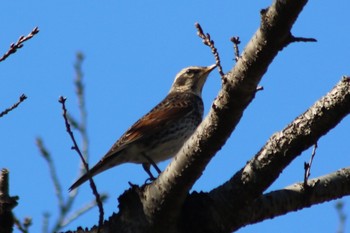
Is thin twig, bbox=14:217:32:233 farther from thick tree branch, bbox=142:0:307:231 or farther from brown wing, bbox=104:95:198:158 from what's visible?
brown wing, bbox=104:95:198:158

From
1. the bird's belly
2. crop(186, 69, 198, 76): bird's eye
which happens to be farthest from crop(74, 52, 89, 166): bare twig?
crop(186, 69, 198, 76): bird's eye

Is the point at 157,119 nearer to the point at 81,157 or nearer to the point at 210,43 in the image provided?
the point at 210,43

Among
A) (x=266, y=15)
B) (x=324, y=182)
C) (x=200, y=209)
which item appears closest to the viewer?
(x=266, y=15)

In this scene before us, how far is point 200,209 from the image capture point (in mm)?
5762

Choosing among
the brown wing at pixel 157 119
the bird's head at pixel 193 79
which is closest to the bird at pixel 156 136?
the brown wing at pixel 157 119

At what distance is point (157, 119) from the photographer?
31.9ft

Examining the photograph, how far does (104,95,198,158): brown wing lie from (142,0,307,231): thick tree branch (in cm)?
343

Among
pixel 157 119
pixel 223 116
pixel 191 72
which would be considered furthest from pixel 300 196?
pixel 191 72

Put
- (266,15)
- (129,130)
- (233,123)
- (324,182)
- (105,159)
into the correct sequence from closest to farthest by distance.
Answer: (266,15), (233,123), (324,182), (105,159), (129,130)

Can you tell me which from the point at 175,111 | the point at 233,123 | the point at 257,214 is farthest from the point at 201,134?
the point at 175,111

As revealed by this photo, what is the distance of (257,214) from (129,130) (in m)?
3.74

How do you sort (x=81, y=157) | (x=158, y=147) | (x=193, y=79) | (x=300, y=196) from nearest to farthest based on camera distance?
(x=81, y=157)
(x=300, y=196)
(x=158, y=147)
(x=193, y=79)

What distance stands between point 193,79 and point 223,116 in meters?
6.93

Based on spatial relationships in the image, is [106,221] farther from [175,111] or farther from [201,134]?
[175,111]
